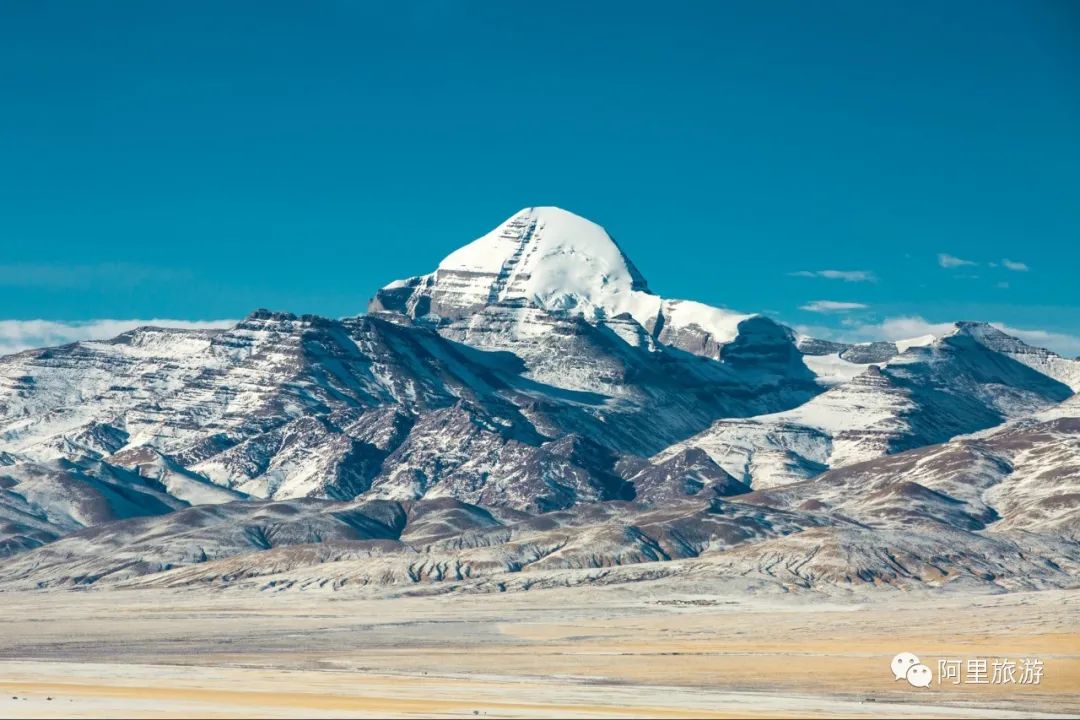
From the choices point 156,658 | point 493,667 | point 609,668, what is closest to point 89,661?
point 156,658

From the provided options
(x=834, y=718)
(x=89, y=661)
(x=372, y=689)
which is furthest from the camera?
(x=89, y=661)

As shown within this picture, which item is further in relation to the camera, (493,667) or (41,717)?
(493,667)

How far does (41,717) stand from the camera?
96.9 meters

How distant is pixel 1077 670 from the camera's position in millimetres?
156125

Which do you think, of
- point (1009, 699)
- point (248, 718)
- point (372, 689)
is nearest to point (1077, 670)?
point (1009, 699)

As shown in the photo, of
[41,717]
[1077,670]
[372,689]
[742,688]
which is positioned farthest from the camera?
[1077,670]

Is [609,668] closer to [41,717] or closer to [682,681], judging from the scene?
[682,681]

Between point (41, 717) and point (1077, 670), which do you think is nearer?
point (41, 717)

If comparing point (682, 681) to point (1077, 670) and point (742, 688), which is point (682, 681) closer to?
point (742, 688)

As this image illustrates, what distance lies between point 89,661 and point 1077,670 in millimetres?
99270

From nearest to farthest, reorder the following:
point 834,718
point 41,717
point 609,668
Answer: point 41,717
point 834,718
point 609,668

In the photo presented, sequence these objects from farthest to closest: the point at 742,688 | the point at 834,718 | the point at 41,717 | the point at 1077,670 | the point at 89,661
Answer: the point at 89,661 < the point at 1077,670 < the point at 742,688 < the point at 834,718 < the point at 41,717

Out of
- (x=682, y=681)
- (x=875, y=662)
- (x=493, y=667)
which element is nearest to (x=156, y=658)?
(x=493, y=667)

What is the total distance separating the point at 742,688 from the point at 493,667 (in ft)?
109
